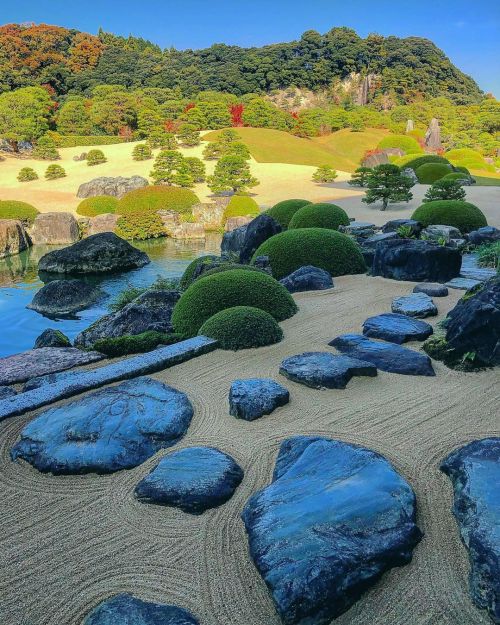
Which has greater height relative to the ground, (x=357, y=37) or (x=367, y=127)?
(x=357, y=37)

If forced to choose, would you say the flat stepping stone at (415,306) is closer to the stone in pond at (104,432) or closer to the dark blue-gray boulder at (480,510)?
the dark blue-gray boulder at (480,510)

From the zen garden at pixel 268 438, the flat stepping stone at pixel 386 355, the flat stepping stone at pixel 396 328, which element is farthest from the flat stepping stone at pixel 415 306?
the flat stepping stone at pixel 386 355

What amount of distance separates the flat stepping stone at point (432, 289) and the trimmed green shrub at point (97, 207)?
20192mm

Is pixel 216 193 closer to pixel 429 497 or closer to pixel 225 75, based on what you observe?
pixel 429 497

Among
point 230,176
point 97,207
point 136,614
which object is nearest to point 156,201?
point 97,207

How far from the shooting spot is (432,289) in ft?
23.9

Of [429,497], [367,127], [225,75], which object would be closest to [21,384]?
[429,497]

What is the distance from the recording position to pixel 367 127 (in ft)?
170

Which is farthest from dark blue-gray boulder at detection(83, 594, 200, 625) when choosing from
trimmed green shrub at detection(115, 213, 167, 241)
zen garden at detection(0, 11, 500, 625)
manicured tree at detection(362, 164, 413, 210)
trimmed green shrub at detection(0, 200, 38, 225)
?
trimmed green shrub at detection(0, 200, 38, 225)

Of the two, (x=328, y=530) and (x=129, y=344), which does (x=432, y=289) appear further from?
(x=328, y=530)

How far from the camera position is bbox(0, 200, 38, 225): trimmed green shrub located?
21844 mm

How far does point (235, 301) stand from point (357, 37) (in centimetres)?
6618

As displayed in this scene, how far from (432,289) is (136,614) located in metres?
6.23

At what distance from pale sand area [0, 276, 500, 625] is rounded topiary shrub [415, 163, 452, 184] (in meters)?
23.6
